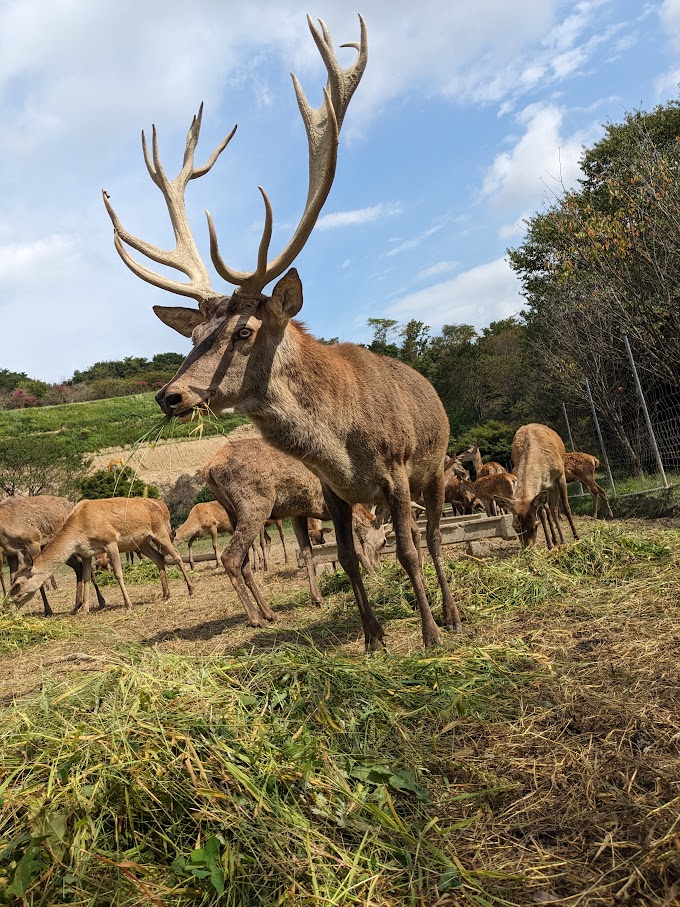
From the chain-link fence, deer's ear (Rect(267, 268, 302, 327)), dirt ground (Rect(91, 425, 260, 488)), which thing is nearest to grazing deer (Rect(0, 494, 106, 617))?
deer's ear (Rect(267, 268, 302, 327))

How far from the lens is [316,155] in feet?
15.6

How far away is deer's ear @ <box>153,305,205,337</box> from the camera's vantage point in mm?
5160

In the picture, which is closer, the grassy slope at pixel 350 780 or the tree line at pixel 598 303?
the grassy slope at pixel 350 780

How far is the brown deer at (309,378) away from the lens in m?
4.34

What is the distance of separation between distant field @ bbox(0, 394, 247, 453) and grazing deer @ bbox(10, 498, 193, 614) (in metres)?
20.8

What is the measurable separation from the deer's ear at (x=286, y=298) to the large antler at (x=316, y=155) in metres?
0.19

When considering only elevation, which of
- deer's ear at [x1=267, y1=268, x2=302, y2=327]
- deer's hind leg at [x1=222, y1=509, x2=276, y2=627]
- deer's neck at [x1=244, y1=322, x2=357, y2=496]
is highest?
deer's ear at [x1=267, y1=268, x2=302, y2=327]

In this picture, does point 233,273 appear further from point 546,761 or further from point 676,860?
point 676,860

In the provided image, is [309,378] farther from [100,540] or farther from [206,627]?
[100,540]

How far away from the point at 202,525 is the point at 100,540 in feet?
17.6

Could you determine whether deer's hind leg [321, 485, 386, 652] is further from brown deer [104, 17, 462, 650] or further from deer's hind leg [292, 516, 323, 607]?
deer's hind leg [292, 516, 323, 607]

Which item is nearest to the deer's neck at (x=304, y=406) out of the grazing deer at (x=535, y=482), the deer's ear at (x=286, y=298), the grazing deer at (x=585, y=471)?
the deer's ear at (x=286, y=298)

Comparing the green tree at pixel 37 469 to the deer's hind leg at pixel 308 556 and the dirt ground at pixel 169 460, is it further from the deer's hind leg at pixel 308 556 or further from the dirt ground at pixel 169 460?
the deer's hind leg at pixel 308 556

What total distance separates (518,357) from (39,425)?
109 feet
